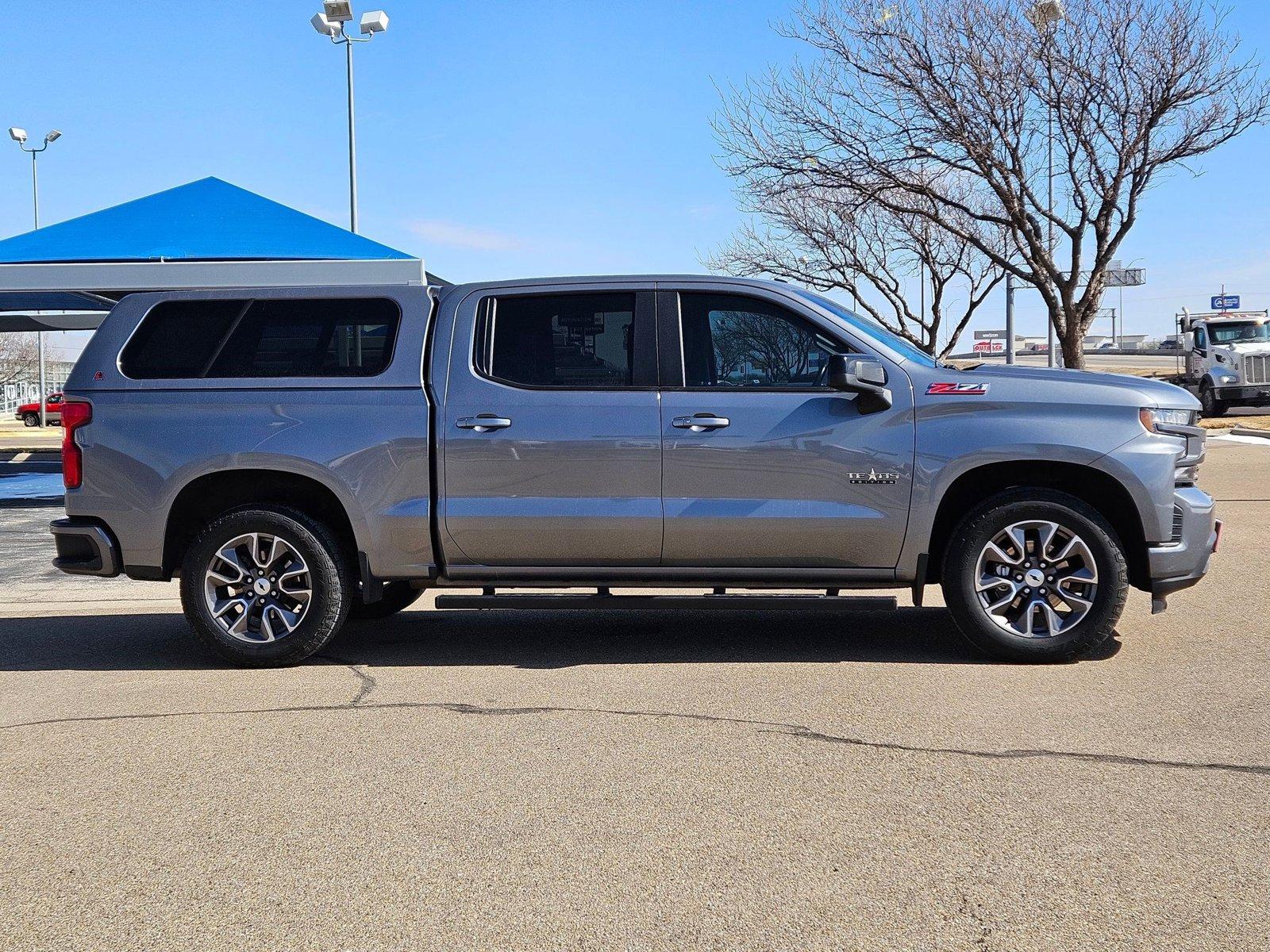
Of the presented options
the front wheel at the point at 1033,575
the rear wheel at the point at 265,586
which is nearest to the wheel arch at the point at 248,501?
the rear wheel at the point at 265,586

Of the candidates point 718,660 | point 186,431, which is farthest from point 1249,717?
point 186,431

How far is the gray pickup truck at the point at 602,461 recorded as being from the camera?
645cm

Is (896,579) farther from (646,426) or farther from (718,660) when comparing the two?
(646,426)

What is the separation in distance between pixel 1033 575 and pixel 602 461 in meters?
2.21

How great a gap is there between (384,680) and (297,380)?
1626mm

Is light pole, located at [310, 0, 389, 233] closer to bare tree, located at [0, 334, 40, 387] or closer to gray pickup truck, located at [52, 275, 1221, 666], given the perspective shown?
gray pickup truck, located at [52, 275, 1221, 666]

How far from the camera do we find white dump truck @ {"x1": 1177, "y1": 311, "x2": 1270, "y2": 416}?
33875 millimetres

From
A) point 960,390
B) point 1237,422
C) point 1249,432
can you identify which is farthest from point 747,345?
point 1237,422

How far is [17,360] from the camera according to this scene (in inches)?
4011

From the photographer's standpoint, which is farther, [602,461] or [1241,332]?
[1241,332]

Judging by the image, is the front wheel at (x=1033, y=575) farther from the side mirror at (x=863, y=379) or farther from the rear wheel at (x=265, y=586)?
the rear wheel at (x=265, y=586)

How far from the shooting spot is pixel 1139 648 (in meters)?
6.88

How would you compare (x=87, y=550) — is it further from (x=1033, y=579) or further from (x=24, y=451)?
(x=24, y=451)

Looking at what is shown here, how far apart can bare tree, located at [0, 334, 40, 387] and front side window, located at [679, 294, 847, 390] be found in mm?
94792
